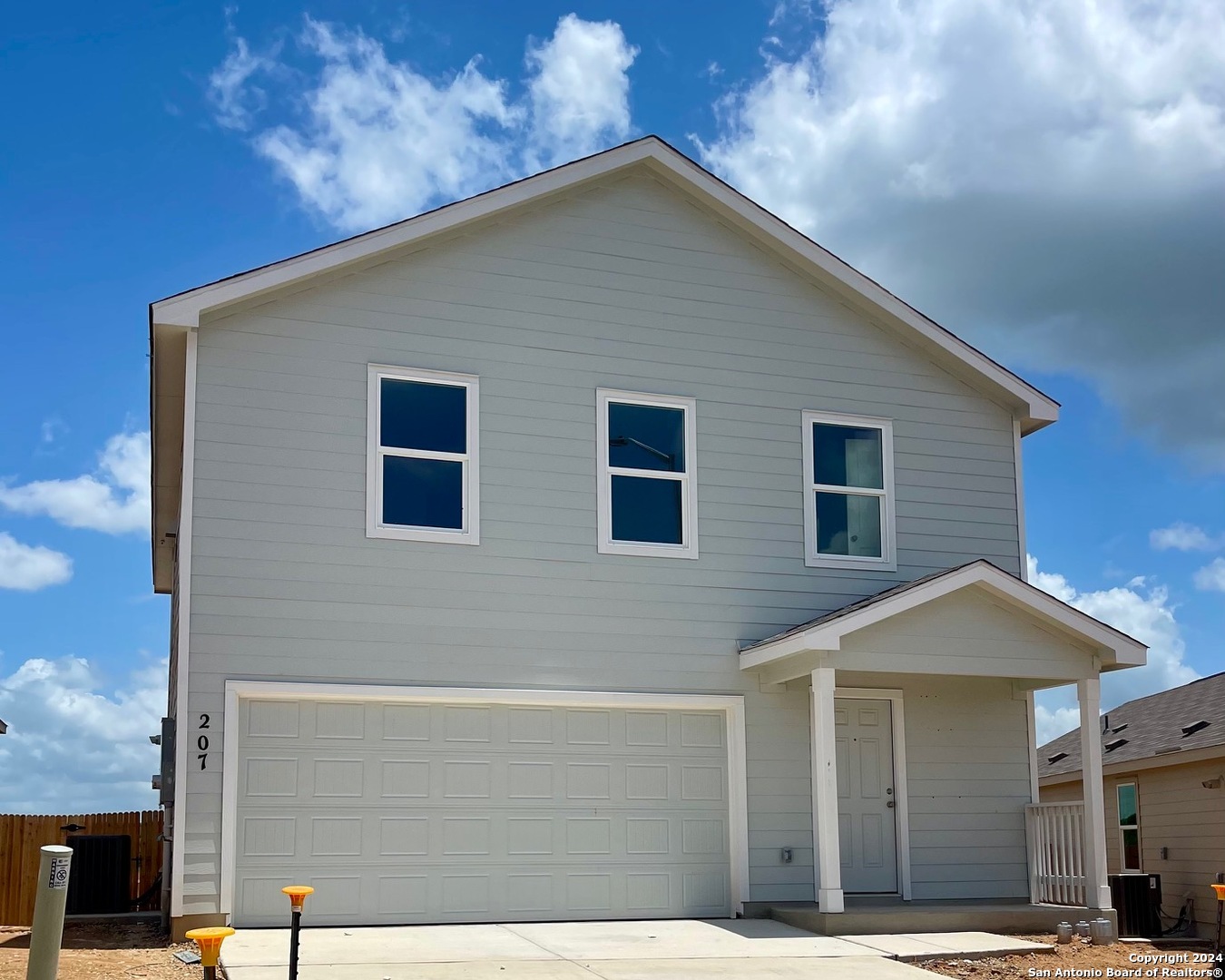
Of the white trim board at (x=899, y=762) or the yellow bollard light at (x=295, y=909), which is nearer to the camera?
the yellow bollard light at (x=295, y=909)

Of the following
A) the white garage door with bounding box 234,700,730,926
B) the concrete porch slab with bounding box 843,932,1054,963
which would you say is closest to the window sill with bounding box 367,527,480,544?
the white garage door with bounding box 234,700,730,926

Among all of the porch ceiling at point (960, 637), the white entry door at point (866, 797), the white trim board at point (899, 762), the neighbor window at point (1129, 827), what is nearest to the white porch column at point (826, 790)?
the porch ceiling at point (960, 637)

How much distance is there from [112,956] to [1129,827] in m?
14.8

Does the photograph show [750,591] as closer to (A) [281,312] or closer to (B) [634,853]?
(B) [634,853]

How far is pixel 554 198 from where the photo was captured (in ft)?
47.6

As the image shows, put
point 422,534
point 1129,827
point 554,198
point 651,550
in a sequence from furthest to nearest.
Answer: point 1129,827 → point 554,198 → point 651,550 → point 422,534

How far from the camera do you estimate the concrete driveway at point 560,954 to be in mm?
10195

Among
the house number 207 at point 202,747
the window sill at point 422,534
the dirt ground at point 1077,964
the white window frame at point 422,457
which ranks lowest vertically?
the dirt ground at point 1077,964

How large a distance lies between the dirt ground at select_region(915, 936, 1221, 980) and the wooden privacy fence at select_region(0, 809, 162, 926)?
10480mm

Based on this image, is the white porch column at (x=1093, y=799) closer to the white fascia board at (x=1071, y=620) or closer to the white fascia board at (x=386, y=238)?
the white fascia board at (x=1071, y=620)

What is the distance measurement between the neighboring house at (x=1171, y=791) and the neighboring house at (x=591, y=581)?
4459 millimetres

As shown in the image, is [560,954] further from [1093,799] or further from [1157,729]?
[1157,729]

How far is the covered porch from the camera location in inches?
517

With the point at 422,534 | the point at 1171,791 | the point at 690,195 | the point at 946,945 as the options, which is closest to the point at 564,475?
the point at 422,534
